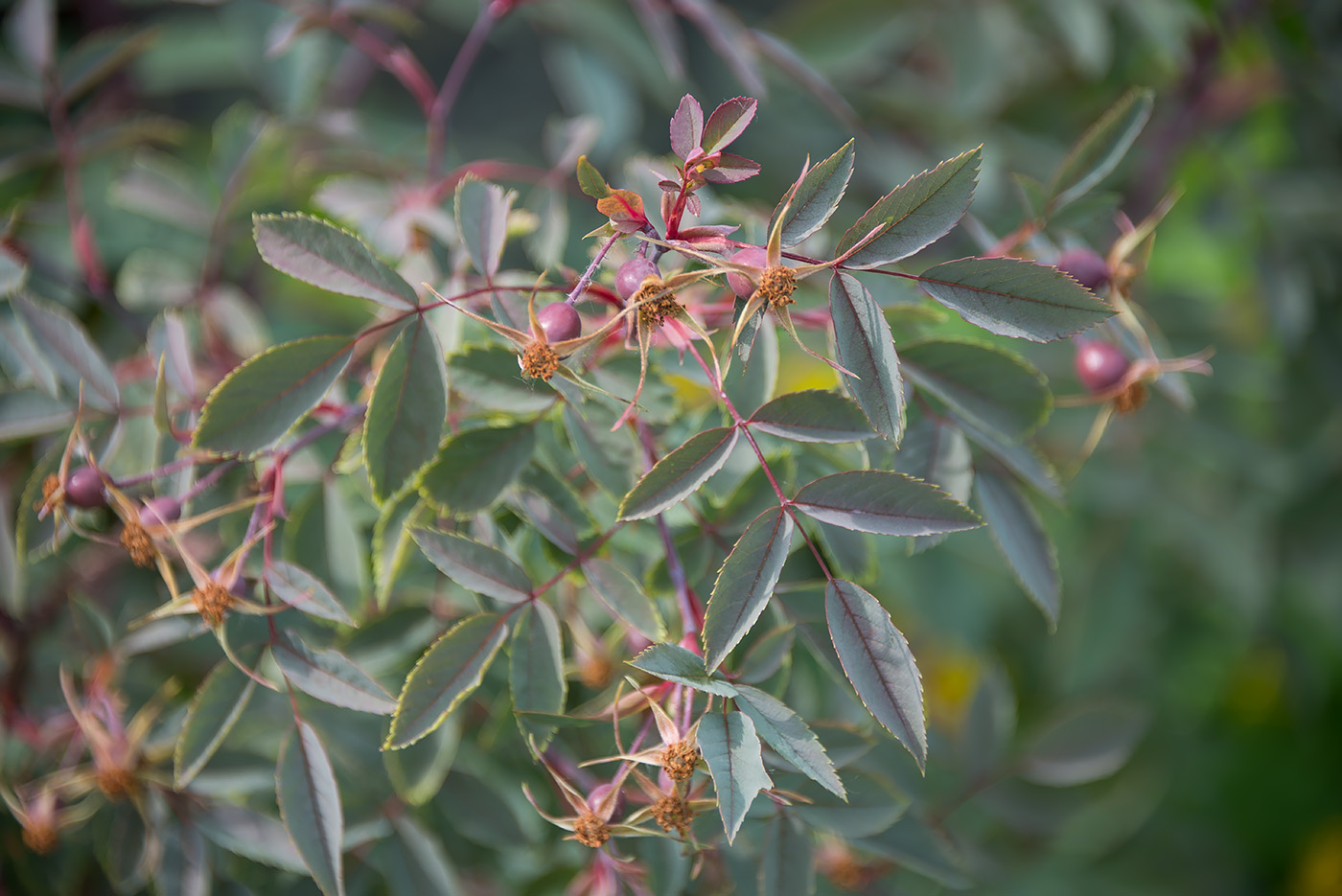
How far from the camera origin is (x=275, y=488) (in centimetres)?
37

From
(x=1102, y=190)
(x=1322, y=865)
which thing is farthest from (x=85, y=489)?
(x=1322, y=865)

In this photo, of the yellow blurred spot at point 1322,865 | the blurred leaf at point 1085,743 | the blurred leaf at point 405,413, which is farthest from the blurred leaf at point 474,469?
the yellow blurred spot at point 1322,865

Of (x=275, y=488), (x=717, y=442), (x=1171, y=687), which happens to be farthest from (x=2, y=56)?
(x=1171, y=687)

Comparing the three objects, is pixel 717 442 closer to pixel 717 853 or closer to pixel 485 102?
pixel 717 853

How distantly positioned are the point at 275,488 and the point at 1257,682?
5.61 ft

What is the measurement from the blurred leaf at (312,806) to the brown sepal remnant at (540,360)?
21cm

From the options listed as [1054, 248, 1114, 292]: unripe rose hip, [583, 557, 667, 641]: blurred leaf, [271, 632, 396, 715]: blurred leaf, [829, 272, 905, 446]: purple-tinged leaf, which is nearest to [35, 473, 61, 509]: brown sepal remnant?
[271, 632, 396, 715]: blurred leaf

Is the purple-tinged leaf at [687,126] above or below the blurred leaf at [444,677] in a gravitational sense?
above

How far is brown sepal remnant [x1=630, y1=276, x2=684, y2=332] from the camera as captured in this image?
11.1 inches

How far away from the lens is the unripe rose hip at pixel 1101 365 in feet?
1.39

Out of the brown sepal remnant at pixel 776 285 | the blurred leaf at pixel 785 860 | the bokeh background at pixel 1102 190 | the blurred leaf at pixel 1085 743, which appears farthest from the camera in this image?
the bokeh background at pixel 1102 190

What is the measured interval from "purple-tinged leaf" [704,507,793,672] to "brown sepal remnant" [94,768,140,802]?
Result: 0.34m

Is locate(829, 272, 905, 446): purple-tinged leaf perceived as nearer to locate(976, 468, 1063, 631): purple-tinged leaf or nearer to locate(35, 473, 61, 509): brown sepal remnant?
locate(976, 468, 1063, 631): purple-tinged leaf

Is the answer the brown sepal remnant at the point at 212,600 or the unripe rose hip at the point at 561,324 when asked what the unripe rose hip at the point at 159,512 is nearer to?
the brown sepal remnant at the point at 212,600
